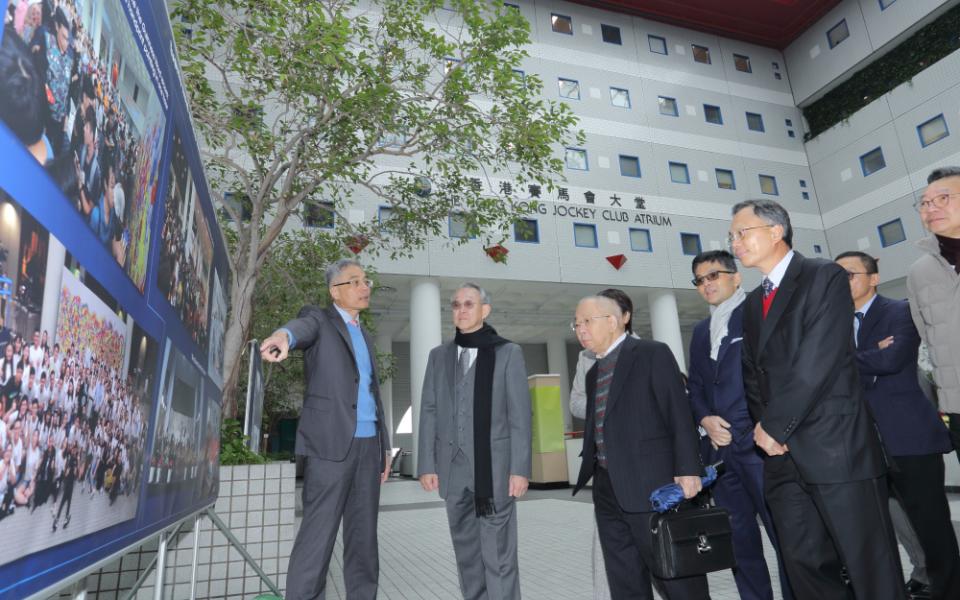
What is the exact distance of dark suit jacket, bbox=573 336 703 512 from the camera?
8.29 ft

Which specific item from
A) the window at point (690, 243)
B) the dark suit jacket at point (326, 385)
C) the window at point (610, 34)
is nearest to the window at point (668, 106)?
the window at point (610, 34)

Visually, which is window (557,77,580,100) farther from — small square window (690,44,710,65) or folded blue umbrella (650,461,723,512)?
folded blue umbrella (650,461,723,512)

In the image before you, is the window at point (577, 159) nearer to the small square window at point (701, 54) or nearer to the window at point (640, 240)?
the window at point (640, 240)

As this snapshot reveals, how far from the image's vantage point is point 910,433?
2.96 metres

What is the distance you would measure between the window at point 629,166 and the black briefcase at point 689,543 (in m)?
16.2

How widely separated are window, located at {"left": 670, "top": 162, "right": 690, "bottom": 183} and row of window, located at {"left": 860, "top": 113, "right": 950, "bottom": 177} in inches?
225

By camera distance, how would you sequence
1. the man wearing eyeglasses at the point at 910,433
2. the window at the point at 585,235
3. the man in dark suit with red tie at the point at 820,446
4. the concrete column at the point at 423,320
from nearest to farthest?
the man in dark suit with red tie at the point at 820,446, the man wearing eyeglasses at the point at 910,433, the concrete column at the point at 423,320, the window at the point at 585,235

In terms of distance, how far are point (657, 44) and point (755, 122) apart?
4.46 meters

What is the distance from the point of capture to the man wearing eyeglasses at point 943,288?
264cm

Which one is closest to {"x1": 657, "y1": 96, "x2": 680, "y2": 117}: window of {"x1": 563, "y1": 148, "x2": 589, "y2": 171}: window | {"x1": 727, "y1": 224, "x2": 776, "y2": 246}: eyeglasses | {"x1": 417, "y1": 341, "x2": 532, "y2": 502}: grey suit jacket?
{"x1": 563, "y1": 148, "x2": 589, "y2": 171}: window

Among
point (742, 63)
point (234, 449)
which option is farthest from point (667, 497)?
point (742, 63)

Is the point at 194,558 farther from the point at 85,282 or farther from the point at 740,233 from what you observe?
the point at 740,233

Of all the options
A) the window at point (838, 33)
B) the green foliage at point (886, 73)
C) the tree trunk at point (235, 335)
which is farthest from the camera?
the window at point (838, 33)

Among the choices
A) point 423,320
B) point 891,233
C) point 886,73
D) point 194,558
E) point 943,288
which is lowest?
point 194,558
